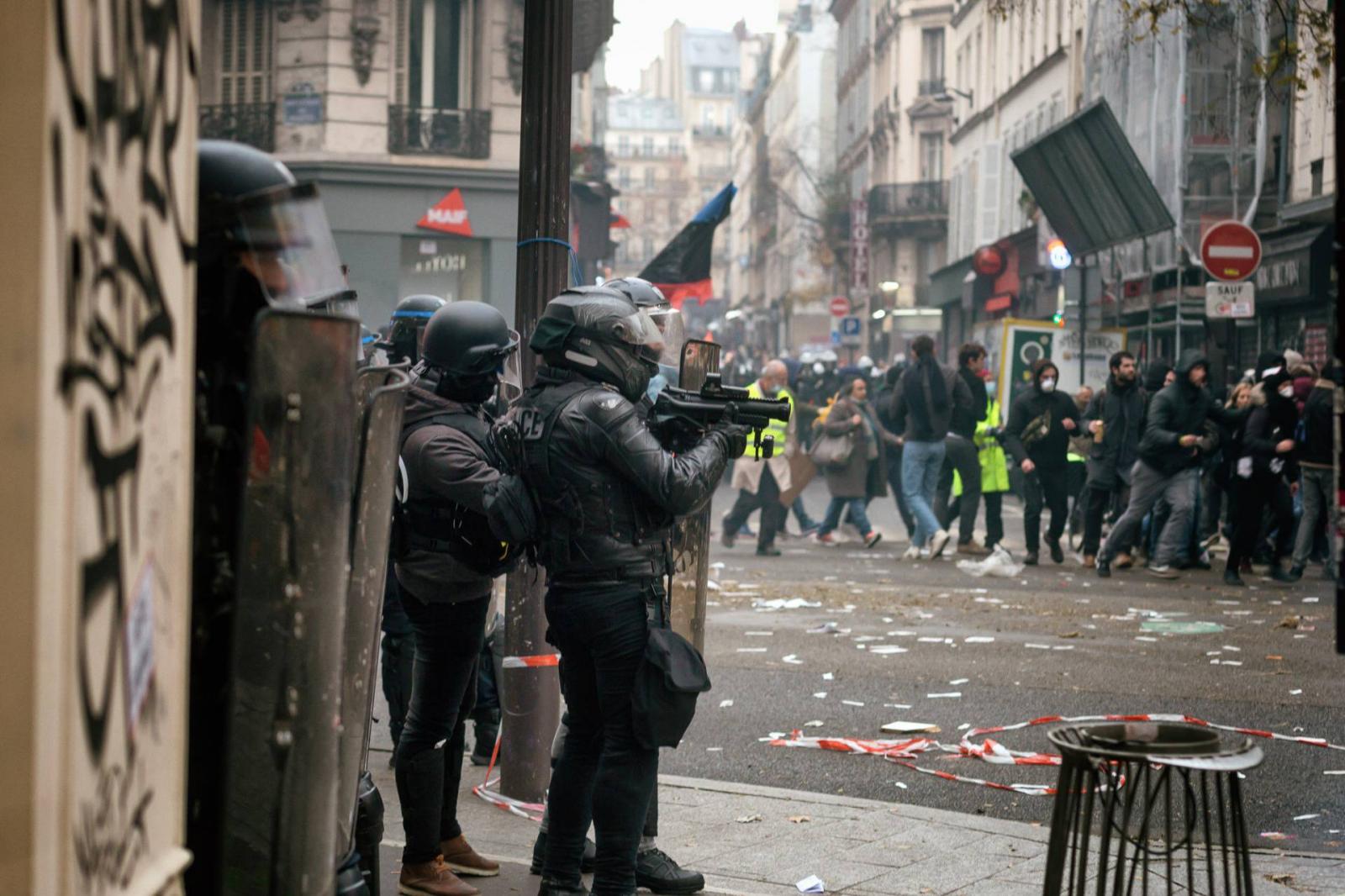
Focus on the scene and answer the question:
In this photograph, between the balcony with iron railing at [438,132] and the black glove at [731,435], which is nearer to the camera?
the black glove at [731,435]

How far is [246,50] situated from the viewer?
2944 cm

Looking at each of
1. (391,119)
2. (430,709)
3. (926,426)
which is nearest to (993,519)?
(926,426)

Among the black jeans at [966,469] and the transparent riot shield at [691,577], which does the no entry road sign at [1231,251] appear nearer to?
the black jeans at [966,469]

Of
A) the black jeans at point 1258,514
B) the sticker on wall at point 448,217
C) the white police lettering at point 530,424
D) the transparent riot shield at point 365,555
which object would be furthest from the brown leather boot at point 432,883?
the sticker on wall at point 448,217

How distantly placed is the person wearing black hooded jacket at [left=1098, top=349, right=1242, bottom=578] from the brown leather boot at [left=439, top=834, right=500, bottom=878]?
9840mm

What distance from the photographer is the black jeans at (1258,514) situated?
14434 mm

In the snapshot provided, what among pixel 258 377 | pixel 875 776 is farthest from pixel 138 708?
pixel 875 776

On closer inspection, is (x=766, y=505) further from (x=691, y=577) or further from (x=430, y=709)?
(x=430, y=709)

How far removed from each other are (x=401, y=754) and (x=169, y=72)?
321 cm

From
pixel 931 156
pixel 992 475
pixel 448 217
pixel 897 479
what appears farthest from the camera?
pixel 931 156

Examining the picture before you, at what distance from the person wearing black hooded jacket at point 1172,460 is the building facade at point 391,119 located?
621 inches

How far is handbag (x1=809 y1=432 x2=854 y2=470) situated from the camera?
687 inches

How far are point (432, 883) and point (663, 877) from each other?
2.28 ft

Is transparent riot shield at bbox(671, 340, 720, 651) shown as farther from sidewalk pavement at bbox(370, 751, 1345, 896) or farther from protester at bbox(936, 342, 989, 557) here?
protester at bbox(936, 342, 989, 557)
